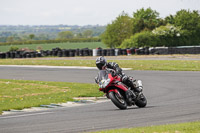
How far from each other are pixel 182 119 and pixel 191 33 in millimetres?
56926

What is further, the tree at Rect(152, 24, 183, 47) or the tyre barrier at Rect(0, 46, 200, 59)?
the tree at Rect(152, 24, 183, 47)

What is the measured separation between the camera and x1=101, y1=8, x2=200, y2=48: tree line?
196 ft

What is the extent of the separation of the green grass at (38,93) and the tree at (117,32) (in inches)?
1954

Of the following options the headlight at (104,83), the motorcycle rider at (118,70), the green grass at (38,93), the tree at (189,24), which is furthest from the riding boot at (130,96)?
the tree at (189,24)

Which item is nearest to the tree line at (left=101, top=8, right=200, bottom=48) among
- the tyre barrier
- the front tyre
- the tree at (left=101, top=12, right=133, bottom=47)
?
the tree at (left=101, top=12, right=133, bottom=47)

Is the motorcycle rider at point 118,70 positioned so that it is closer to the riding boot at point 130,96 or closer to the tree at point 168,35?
the riding boot at point 130,96

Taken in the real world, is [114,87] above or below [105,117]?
above

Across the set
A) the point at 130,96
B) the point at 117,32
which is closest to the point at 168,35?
the point at 117,32

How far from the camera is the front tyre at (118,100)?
40.4ft

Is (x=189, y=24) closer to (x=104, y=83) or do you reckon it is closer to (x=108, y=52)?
(x=108, y=52)

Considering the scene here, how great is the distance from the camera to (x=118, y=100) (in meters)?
12.4

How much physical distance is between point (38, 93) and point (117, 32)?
181 ft

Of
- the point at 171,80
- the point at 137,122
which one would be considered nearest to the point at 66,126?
the point at 137,122

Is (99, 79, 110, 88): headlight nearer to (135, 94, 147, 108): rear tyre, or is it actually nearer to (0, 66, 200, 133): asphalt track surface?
(0, 66, 200, 133): asphalt track surface
